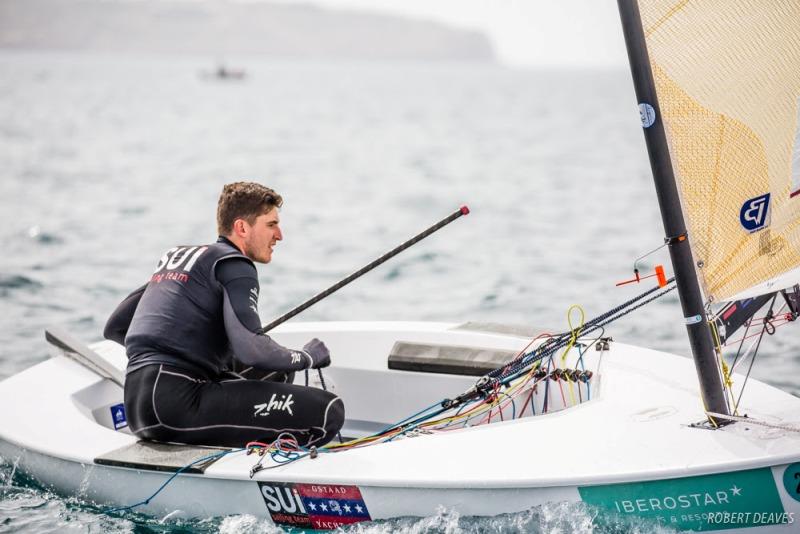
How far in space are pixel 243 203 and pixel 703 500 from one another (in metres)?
1.96

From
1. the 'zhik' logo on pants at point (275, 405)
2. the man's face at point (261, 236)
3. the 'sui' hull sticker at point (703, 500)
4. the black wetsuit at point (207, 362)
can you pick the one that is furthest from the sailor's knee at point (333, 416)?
the 'sui' hull sticker at point (703, 500)

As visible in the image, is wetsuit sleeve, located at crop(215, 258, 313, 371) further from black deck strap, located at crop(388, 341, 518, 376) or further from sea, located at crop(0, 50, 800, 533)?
black deck strap, located at crop(388, 341, 518, 376)

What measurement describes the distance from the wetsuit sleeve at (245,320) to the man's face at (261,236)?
106 millimetres

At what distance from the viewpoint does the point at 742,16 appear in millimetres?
2953

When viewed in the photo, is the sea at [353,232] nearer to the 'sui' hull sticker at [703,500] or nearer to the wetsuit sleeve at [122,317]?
the 'sui' hull sticker at [703,500]

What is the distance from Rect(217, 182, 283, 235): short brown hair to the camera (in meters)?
3.40

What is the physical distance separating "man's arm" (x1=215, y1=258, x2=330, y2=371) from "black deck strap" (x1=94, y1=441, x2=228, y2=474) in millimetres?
410

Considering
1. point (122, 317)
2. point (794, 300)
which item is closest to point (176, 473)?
point (122, 317)

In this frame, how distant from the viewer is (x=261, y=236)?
3.46 meters

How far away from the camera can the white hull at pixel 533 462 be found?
9.46ft

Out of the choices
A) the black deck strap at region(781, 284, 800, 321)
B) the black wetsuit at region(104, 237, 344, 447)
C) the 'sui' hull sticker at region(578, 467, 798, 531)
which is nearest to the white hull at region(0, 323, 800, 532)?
the 'sui' hull sticker at region(578, 467, 798, 531)

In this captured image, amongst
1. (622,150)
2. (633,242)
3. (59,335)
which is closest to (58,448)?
(59,335)

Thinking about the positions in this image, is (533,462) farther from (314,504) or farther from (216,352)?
(216,352)

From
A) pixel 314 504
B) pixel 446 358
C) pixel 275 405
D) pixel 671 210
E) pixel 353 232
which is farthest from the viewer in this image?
pixel 353 232
